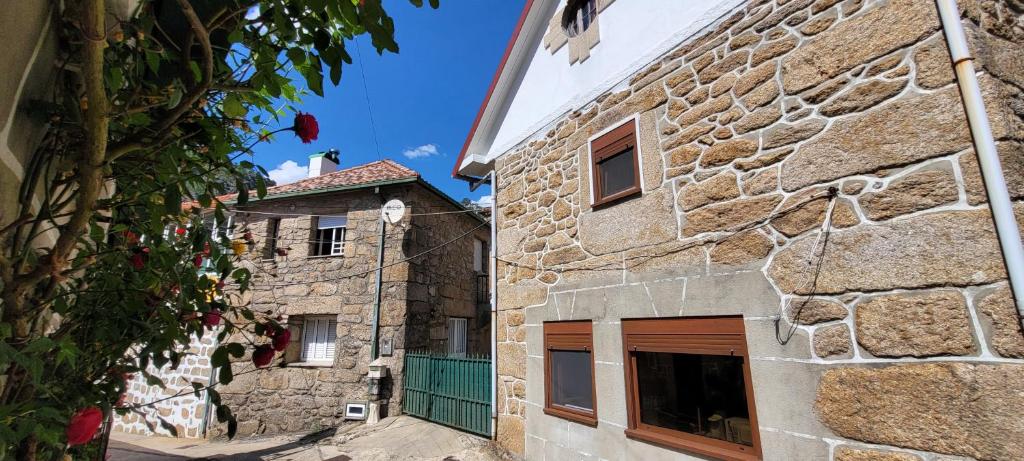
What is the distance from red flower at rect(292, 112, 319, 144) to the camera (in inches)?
61.0

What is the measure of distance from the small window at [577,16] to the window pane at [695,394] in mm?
3804

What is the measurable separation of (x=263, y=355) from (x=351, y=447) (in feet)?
20.3

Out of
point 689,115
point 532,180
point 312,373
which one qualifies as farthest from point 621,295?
point 312,373

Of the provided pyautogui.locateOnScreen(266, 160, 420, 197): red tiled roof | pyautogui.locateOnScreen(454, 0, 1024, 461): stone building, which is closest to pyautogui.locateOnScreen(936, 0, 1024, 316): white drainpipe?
pyautogui.locateOnScreen(454, 0, 1024, 461): stone building

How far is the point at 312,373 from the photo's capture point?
8.77 meters

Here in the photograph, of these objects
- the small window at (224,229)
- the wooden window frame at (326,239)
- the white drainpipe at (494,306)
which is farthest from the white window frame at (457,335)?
the small window at (224,229)

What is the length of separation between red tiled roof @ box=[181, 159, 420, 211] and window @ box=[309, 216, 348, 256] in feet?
2.39

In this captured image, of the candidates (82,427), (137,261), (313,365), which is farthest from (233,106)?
(313,365)

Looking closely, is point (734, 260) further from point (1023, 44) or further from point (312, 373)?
point (312, 373)

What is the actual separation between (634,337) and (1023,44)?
3089mm

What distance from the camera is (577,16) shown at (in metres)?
5.43

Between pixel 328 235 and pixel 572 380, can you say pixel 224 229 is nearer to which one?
pixel 572 380

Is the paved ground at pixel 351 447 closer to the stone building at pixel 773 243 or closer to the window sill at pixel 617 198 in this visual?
the stone building at pixel 773 243

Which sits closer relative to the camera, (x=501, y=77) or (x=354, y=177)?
(x=501, y=77)
